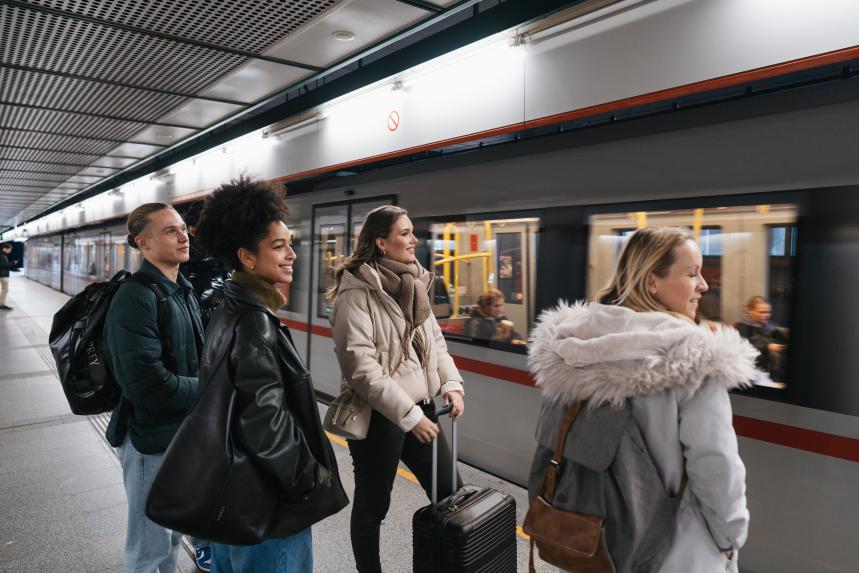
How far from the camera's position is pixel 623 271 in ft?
5.46

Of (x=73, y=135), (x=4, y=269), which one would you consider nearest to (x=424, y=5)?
(x=73, y=135)

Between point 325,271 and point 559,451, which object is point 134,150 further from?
point 559,451

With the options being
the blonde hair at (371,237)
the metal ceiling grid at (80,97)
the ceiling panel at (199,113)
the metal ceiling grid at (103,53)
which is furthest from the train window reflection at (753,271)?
the metal ceiling grid at (80,97)

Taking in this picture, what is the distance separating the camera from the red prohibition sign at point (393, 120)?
459 centimetres

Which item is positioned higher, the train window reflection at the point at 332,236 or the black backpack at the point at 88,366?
the train window reflection at the point at 332,236

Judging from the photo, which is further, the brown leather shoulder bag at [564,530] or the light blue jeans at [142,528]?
the light blue jeans at [142,528]

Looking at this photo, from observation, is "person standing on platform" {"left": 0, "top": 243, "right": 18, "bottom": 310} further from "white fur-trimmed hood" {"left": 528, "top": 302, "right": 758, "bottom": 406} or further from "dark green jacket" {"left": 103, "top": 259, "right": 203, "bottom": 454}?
"white fur-trimmed hood" {"left": 528, "top": 302, "right": 758, "bottom": 406}

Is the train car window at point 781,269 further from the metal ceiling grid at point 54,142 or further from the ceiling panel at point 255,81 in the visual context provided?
the metal ceiling grid at point 54,142

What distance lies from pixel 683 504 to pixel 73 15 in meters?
3.68

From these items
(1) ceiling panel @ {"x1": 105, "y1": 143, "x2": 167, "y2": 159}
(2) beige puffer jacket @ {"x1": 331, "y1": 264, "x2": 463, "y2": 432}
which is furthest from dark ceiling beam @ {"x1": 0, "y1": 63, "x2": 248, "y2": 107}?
(2) beige puffer jacket @ {"x1": 331, "y1": 264, "x2": 463, "y2": 432}

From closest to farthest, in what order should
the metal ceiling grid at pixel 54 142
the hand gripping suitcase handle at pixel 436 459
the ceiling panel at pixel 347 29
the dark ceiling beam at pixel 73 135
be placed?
the hand gripping suitcase handle at pixel 436 459, the ceiling panel at pixel 347 29, the dark ceiling beam at pixel 73 135, the metal ceiling grid at pixel 54 142

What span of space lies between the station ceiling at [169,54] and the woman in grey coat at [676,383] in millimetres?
2336

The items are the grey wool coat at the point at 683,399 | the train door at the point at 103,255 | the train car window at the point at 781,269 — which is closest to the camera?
the grey wool coat at the point at 683,399

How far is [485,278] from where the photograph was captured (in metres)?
4.11
